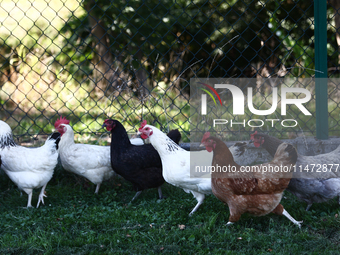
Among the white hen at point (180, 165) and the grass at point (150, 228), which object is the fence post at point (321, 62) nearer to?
the grass at point (150, 228)

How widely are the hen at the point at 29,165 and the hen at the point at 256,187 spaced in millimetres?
1605

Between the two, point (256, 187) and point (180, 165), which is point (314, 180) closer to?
point (256, 187)

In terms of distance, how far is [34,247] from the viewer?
2314 mm

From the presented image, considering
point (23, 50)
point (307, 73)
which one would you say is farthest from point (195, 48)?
point (23, 50)

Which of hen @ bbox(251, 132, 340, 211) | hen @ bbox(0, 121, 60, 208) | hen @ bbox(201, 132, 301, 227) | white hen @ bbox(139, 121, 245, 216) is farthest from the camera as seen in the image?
hen @ bbox(0, 121, 60, 208)

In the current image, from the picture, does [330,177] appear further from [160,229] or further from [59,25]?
[59,25]

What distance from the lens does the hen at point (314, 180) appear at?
9.35ft

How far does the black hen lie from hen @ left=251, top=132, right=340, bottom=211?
1.13m

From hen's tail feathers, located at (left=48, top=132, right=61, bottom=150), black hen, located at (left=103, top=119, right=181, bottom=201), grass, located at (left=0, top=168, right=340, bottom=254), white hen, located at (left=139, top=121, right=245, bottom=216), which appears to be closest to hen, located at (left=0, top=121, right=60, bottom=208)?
hen's tail feathers, located at (left=48, top=132, right=61, bottom=150)

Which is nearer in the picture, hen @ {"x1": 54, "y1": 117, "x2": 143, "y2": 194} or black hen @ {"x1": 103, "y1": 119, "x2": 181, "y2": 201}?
black hen @ {"x1": 103, "y1": 119, "x2": 181, "y2": 201}

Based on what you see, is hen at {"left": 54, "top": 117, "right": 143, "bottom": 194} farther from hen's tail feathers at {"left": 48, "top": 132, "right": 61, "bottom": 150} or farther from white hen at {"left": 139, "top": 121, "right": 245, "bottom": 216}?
white hen at {"left": 139, "top": 121, "right": 245, "bottom": 216}

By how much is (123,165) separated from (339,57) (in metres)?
5.15

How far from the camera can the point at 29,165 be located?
128 inches

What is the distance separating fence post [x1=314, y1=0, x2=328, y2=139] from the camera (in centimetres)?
338
